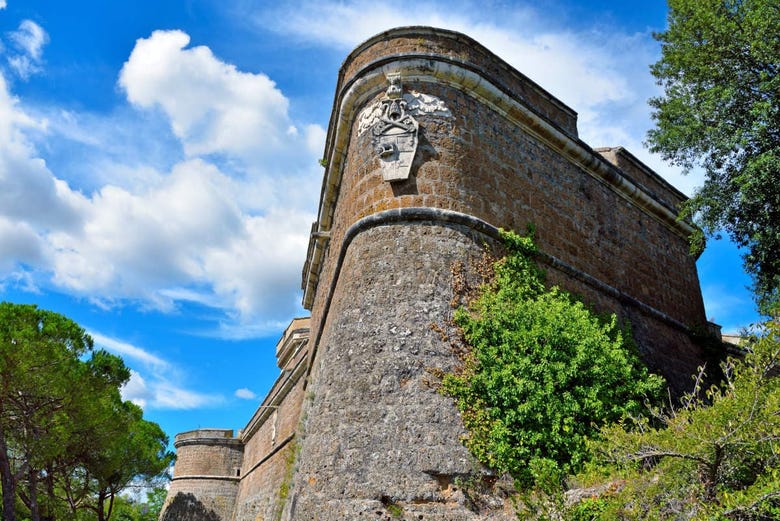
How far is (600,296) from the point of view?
27.4 feet

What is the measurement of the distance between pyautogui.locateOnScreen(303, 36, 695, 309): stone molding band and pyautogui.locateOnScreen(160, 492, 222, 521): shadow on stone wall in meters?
15.8

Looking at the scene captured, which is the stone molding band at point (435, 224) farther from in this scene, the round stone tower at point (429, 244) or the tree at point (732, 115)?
the tree at point (732, 115)

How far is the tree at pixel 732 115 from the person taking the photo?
7.63 m

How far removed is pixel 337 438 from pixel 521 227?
12.0 ft

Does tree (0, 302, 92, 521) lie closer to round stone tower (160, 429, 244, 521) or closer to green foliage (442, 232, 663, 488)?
round stone tower (160, 429, 244, 521)

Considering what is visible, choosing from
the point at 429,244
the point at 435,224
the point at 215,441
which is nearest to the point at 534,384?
the point at 429,244

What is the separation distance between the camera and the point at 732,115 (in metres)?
8.13

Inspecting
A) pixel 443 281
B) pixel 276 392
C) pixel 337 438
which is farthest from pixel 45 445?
pixel 443 281

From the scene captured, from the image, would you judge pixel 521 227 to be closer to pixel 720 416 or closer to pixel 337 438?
pixel 337 438

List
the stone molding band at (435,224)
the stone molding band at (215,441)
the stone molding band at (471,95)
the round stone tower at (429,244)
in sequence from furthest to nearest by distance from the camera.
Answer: the stone molding band at (215,441) → the stone molding band at (471,95) → the stone molding band at (435,224) → the round stone tower at (429,244)

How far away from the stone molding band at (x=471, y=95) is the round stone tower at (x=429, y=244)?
0.02 m

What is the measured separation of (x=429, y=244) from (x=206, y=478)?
2034 centimetres

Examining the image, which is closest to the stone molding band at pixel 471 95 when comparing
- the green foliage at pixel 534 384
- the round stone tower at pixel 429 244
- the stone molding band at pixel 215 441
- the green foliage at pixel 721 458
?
the round stone tower at pixel 429 244

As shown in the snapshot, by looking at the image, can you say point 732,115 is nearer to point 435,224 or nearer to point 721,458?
point 435,224
